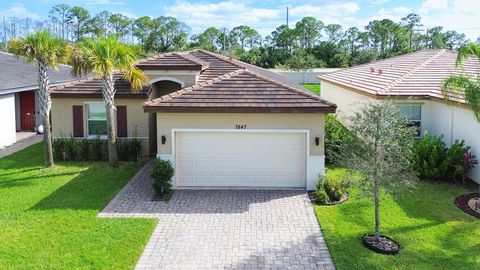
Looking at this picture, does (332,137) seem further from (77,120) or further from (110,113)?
(77,120)

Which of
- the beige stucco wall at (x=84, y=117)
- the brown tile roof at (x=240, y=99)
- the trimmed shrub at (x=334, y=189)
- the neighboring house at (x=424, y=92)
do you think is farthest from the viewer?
the beige stucco wall at (x=84, y=117)

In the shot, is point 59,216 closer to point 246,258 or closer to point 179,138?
point 179,138

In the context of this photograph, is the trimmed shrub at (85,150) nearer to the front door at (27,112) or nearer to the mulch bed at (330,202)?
the front door at (27,112)

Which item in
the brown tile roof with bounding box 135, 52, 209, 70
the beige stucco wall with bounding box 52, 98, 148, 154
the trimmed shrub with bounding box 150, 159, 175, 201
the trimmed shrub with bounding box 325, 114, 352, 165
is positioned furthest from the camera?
the beige stucco wall with bounding box 52, 98, 148, 154

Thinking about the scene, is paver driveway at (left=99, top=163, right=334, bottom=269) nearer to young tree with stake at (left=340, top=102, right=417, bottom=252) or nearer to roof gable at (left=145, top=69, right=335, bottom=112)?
young tree with stake at (left=340, top=102, right=417, bottom=252)

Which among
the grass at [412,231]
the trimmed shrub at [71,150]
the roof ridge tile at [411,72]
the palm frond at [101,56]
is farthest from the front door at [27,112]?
the grass at [412,231]

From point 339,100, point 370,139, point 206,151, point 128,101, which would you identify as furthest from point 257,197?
point 339,100

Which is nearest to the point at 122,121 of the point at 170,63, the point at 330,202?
the point at 170,63

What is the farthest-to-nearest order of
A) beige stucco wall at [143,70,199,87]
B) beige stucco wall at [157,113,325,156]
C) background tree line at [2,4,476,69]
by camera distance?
1. background tree line at [2,4,476,69]
2. beige stucco wall at [143,70,199,87]
3. beige stucco wall at [157,113,325,156]

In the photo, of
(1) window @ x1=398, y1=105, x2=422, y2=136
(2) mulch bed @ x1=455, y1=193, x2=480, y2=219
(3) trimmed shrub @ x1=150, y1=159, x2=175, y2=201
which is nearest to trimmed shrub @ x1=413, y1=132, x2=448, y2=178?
(2) mulch bed @ x1=455, y1=193, x2=480, y2=219
